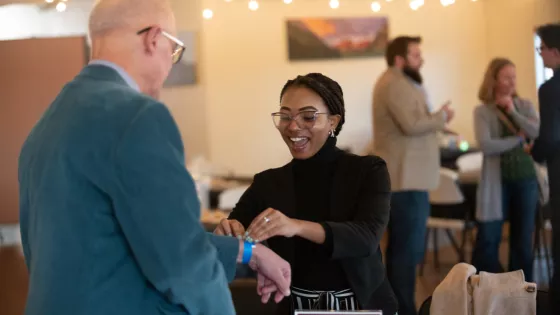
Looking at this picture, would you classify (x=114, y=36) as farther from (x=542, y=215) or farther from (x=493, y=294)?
(x=542, y=215)

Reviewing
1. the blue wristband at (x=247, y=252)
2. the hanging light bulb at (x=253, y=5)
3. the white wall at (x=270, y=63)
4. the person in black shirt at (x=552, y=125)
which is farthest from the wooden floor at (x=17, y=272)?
the hanging light bulb at (x=253, y=5)

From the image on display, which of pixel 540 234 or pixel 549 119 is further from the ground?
pixel 549 119

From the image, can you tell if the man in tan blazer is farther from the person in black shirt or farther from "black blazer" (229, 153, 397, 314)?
"black blazer" (229, 153, 397, 314)

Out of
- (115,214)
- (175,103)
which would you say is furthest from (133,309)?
(175,103)

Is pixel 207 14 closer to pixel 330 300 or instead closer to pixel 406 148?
pixel 406 148

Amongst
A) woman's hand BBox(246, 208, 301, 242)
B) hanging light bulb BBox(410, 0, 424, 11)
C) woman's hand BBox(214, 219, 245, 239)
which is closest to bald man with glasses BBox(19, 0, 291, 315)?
woman's hand BBox(246, 208, 301, 242)

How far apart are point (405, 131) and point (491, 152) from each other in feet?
1.96

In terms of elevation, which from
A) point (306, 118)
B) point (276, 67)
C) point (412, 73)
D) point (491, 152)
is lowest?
point (491, 152)

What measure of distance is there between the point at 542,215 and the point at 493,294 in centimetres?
199

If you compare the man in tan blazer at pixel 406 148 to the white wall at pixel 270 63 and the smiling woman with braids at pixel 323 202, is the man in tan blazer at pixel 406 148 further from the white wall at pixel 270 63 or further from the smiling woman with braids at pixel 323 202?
the white wall at pixel 270 63

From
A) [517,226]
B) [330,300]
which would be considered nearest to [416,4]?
[517,226]

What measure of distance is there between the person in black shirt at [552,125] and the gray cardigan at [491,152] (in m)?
0.88

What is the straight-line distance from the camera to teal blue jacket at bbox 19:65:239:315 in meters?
1.04

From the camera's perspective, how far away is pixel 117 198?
106cm
